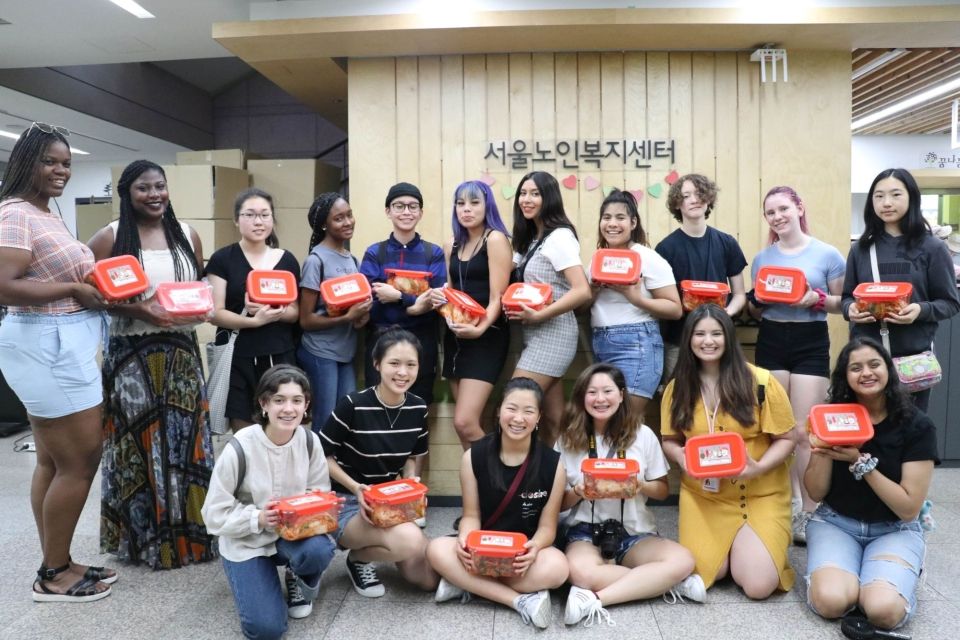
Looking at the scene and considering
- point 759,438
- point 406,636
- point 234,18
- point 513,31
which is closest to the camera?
point 406,636

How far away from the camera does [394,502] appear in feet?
7.62

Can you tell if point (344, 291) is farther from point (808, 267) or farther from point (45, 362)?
point (808, 267)

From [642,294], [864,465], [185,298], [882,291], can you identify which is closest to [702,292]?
[642,294]

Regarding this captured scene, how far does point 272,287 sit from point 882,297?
233 cm

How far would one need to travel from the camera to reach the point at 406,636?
2.22 m

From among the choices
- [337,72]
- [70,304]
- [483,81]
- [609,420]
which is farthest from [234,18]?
[609,420]

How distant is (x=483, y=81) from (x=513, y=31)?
1.51 feet

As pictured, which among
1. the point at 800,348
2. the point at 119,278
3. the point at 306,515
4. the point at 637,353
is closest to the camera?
the point at 306,515

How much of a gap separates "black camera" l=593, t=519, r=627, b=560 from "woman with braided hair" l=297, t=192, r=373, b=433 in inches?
47.8

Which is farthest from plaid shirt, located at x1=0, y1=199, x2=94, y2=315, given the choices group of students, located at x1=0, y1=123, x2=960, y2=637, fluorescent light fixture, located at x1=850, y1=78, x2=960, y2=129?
fluorescent light fixture, located at x1=850, y1=78, x2=960, y2=129

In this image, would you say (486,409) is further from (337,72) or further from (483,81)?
(337,72)

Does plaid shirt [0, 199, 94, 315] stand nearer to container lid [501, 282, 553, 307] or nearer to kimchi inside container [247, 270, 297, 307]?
kimchi inside container [247, 270, 297, 307]

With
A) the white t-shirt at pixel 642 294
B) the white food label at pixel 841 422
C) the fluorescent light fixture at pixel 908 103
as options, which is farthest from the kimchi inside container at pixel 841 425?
the fluorescent light fixture at pixel 908 103

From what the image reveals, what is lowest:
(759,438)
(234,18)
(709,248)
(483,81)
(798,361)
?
(759,438)
